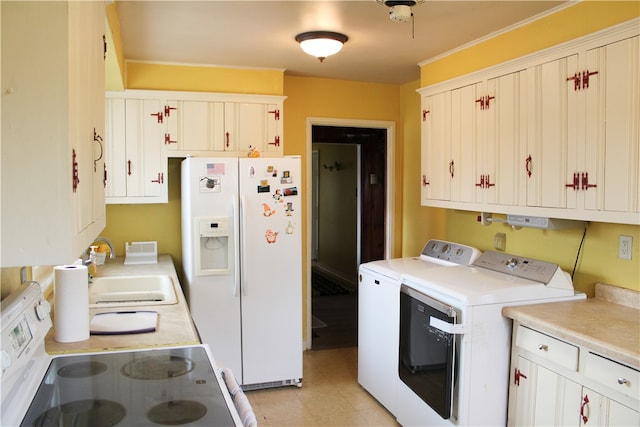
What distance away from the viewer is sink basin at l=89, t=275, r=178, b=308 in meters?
3.06

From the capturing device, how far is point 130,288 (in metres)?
3.30

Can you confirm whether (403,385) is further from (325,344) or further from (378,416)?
(325,344)

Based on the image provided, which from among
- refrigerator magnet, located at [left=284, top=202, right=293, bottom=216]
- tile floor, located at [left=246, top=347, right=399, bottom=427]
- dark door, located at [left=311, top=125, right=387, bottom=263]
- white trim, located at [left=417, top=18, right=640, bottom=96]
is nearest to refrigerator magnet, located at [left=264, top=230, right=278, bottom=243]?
refrigerator magnet, located at [left=284, top=202, right=293, bottom=216]

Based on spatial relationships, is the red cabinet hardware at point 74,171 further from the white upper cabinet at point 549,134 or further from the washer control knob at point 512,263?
the washer control knob at point 512,263

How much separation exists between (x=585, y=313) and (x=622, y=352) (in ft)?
1.72

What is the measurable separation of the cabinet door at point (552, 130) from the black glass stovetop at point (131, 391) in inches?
76.5

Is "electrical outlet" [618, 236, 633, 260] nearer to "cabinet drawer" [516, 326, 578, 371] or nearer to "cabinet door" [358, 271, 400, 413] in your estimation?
"cabinet drawer" [516, 326, 578, 371]

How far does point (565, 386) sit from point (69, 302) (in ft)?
6.84

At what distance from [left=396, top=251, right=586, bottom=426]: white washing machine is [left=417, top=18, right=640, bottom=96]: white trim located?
1.09m

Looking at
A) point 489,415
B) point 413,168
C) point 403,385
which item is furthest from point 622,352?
point 413,168

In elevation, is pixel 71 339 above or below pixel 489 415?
above

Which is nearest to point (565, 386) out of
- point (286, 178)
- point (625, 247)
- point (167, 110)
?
point (625, 247)

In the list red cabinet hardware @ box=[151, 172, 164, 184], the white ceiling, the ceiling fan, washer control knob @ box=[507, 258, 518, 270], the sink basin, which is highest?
the white ceiling

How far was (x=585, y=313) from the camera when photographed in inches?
97.0
